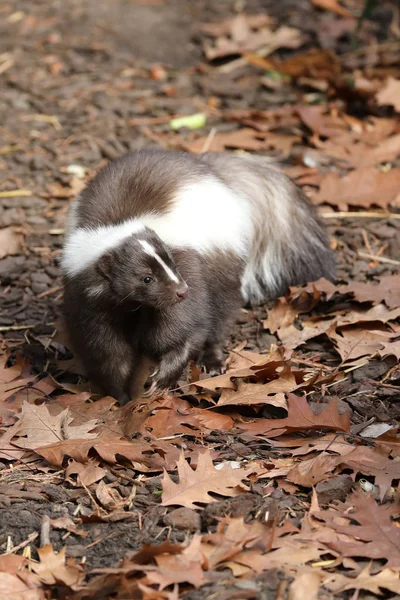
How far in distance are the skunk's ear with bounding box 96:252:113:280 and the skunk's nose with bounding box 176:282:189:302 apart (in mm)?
471

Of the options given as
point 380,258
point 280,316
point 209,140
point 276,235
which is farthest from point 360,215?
point 209,140

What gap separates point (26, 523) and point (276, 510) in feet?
4.27

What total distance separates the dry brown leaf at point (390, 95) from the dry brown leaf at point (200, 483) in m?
5.46

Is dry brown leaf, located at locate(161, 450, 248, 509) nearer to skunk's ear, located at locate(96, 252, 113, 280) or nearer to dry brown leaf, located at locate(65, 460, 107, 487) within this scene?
dry brown leaf, located at locate(65, 460, 107, 487)

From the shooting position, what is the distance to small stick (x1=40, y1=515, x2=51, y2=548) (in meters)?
4.41

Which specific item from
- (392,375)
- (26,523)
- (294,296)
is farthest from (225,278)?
(26,523)

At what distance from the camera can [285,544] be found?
13.9 feet

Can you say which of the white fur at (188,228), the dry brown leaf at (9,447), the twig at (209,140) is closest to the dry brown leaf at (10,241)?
the white fur at (188,228)

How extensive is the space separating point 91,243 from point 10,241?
83.4 inches

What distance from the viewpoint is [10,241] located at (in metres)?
7.46

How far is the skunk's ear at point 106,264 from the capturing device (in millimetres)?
5402

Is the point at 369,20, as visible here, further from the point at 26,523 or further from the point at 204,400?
the point at 26,523

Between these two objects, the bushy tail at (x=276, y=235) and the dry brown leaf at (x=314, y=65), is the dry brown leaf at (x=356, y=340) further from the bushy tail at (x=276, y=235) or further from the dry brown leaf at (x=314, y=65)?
the dry brown leaf at (x=314, y=65)

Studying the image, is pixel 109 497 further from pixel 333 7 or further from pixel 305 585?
pixel 333 7
